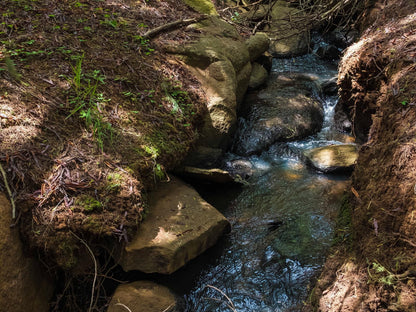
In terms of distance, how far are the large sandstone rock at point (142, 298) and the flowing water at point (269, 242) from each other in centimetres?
24

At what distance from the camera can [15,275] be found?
2.65 meters

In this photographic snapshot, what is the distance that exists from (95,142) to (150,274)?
1.43 m

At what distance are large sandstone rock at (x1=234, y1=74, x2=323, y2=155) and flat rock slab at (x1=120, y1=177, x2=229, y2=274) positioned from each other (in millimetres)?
2291

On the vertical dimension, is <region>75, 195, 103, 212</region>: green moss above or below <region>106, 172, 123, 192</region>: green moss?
below

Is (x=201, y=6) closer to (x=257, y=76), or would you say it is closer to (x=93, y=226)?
(x=257, y=76)

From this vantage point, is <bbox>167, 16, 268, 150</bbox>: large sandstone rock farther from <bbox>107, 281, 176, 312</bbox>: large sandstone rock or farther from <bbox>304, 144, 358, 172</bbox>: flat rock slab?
<bbox>107, 281, 176, 312</bbox>: large sandstone rock

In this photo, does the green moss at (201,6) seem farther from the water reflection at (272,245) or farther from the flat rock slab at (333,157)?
the water reflection at (272,245)

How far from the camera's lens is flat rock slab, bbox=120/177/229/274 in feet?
10.3

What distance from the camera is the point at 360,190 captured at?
2963 millimetres

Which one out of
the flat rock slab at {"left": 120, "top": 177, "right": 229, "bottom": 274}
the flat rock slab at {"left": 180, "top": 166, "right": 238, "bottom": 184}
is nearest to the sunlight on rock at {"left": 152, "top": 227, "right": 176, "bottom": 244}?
the flat rock slab at {"left": 120, "top": 177, "right": 229, "bottom": 274}

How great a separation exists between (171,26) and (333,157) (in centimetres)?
345

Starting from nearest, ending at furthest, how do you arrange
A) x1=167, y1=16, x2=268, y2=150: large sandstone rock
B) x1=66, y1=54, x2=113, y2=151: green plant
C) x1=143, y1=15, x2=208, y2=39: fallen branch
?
x1=66, y1=54, x2=113, y2=151: green plant → x1=167, y1=16, x2=268, y2=150: large sandstone rock → x1=143, y1=15, x2=208, y2=39: fallen branch

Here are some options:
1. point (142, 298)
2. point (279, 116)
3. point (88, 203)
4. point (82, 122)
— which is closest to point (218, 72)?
point (279, 116)

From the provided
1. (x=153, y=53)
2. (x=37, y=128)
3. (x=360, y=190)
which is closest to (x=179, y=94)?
(x=153, y=53)
